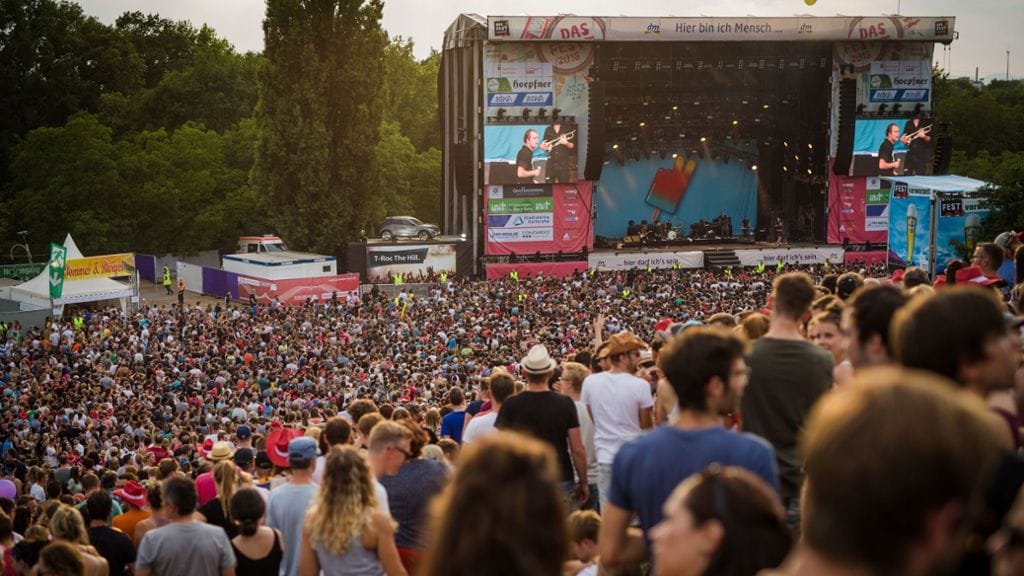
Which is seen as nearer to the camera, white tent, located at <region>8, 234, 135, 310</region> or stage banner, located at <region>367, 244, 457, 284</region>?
white tent, located at <region>8, 234, 135, 310</region>

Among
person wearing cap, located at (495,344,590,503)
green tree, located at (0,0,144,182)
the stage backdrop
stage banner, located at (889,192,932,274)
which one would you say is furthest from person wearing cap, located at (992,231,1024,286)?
green tree, located at (0,0,144,182)

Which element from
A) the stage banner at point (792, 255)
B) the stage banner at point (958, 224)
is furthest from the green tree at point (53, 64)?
the stage banner at point (958, 224)

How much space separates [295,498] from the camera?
17.9ft

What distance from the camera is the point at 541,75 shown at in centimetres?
3612

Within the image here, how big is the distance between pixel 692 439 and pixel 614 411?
2.72 meters

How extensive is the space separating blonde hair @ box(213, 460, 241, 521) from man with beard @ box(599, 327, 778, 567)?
3400 millimetres

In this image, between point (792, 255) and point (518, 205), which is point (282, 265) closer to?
point (518, 205)

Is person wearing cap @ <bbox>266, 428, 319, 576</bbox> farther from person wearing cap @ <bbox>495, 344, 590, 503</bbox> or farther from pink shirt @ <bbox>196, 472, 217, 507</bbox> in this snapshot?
pink shirt @ <bbox>196, 472, 217, 507</bbox>

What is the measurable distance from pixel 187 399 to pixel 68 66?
125ft

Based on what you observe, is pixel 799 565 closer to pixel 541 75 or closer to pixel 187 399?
pixel 187 399

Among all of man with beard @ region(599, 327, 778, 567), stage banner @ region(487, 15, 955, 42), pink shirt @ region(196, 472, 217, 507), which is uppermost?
stage banner @ region(487, 15, 955, 42)

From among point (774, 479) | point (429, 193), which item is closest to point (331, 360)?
point (774, 479)

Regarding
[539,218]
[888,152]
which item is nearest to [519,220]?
[539,218]

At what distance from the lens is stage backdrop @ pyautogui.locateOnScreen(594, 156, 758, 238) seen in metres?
41.6
